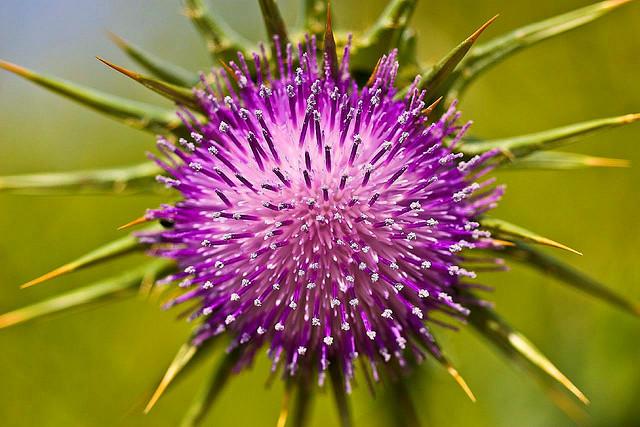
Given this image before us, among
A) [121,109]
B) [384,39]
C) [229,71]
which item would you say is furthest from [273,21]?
[121,109]

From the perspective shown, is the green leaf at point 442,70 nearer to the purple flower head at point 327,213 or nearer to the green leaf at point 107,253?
the purple flower head at point 327,213

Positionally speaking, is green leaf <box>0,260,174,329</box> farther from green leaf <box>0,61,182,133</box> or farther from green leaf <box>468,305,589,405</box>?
green leaf <box>468,305,589,405</box>

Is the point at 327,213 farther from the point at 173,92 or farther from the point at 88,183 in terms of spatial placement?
the point at 88,183

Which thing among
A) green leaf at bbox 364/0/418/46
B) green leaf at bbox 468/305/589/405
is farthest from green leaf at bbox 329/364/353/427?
green leaf at bbox 364/0/418/46

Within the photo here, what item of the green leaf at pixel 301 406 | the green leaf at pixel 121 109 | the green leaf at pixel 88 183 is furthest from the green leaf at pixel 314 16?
the green leaf at pixel 301 406

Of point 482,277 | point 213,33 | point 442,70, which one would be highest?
point 213,33

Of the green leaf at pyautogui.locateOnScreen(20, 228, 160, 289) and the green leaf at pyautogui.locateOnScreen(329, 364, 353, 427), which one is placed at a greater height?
the green leaf at pyautogui.locateOnScreen(20, 228, 160, 289)
